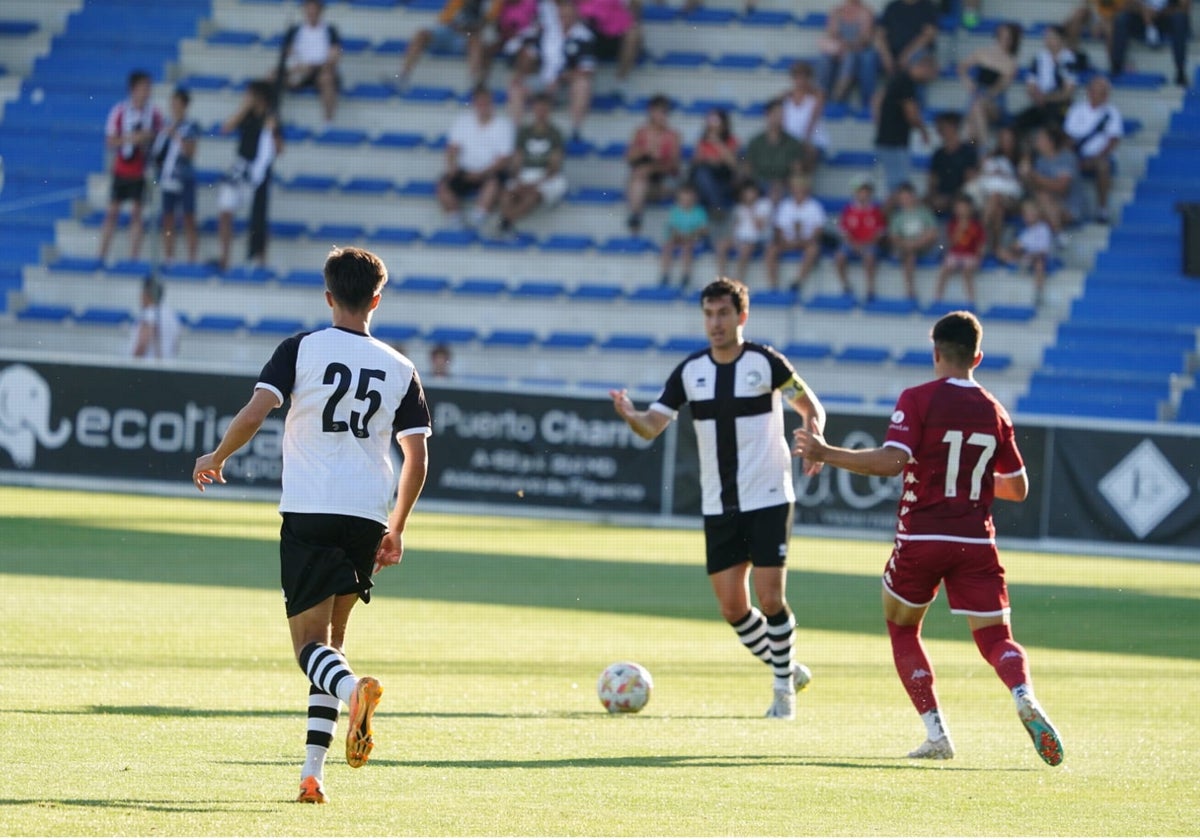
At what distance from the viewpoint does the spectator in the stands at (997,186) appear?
24.6 metres

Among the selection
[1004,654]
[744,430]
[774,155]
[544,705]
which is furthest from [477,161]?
[1004,654]

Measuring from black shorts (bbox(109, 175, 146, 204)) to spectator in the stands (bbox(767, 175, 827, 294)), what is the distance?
896cm

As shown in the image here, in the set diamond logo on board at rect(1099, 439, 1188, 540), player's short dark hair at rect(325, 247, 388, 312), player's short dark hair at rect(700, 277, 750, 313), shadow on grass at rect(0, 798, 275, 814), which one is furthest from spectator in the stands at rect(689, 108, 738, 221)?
shadow on grass at rect(0, 798, 275, 814)

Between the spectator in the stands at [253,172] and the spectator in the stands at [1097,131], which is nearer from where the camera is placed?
the spectator in the stands at [1097,131]

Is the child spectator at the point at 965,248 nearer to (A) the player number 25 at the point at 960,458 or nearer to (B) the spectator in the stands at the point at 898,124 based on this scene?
(B) the spectator in the stands at the point at 898,124

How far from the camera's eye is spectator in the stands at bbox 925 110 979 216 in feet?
81.4

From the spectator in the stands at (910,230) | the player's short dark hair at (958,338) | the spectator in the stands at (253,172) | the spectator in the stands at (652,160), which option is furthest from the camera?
the spectator in the stands at (253,172)

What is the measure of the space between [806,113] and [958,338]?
1837 cm

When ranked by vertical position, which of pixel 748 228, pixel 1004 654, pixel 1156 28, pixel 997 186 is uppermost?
pixel 1156 28

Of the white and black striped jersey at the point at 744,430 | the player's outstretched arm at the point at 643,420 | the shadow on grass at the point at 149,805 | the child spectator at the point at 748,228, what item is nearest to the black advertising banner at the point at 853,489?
the child spectator at the point at 748,228

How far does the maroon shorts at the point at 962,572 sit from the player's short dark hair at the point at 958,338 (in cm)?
80

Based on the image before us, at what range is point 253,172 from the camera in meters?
26.5

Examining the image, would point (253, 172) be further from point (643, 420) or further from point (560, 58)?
point (643, 420)

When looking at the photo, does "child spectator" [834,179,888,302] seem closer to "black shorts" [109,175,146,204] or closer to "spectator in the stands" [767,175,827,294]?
"spectator in the stands" [767,175,827,294]
